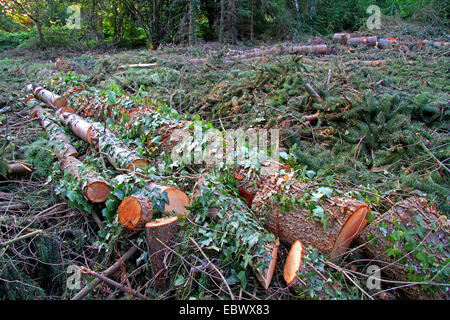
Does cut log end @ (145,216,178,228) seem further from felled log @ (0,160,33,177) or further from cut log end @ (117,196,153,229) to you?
felled log @ (0,160,33,177)

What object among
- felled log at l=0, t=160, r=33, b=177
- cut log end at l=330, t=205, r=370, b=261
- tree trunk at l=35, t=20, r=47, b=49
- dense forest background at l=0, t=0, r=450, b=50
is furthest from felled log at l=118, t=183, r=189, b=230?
tree trunk at l=35, t=20, r=47, b=49

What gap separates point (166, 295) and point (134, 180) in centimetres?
112

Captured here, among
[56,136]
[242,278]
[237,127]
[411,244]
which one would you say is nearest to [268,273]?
[242,278]

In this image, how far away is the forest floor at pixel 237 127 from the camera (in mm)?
2453

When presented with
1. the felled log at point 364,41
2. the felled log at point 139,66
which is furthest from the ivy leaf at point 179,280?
the felled log at point 364,41

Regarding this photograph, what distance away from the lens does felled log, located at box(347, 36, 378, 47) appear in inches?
411

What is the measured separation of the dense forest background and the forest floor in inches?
243

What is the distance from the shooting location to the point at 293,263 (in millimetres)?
2289

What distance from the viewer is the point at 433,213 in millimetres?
2402

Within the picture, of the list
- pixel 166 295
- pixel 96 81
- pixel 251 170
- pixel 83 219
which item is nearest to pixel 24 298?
pixel 83 219

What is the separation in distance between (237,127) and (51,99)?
12.2 feet

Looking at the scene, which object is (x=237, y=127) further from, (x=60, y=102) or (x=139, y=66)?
(x=139, y=66)

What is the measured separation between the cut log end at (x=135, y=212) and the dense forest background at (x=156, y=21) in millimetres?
10794
